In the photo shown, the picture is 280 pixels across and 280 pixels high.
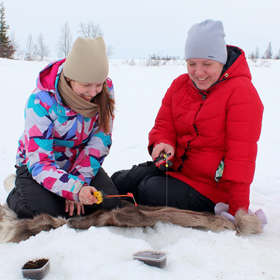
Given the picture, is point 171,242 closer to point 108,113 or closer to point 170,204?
point 170,204

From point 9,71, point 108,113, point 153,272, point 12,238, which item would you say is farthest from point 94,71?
point 9,71

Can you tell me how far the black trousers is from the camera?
85.7 inches

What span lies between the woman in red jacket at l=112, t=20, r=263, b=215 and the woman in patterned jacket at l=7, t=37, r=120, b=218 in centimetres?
45

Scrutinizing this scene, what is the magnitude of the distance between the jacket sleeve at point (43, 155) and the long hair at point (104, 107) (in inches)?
14.3

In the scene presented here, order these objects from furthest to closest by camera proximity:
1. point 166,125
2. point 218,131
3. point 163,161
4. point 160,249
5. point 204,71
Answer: point 166,125
point 163,161
point 218,131
point 204,71
point 160,249

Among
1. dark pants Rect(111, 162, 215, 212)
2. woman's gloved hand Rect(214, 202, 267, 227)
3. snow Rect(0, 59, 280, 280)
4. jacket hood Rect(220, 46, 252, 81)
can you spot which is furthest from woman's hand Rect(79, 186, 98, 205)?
jacket hood Rect(220, 46, 252, 81)

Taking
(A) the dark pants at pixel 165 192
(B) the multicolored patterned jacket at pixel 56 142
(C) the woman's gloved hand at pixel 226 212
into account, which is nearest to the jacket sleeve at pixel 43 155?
(B) the multicolored patterned jacket at pixel 56 142

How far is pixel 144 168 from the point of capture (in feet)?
8.90

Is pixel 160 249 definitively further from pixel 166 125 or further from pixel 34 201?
pixel 166 125

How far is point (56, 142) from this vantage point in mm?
2422

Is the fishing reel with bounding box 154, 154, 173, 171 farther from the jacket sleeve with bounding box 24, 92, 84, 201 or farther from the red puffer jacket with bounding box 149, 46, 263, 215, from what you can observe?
the jacket sleeve with bounding box 24, 92, 84, 201

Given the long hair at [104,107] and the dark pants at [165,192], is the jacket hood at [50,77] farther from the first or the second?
the dark pants at [165,192]

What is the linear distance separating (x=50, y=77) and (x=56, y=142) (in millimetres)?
482

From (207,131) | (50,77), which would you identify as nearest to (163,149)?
(207,131)
